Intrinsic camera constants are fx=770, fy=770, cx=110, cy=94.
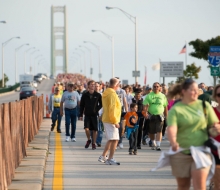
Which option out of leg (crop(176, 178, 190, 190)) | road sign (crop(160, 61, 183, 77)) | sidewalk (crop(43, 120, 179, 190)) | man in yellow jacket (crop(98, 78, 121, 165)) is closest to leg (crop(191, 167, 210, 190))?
leg (crop(176, 178, 190, 190))

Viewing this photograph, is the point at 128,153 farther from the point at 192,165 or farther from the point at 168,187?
the point at 192,165

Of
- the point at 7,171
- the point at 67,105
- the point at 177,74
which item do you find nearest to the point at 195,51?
the point at 177,74

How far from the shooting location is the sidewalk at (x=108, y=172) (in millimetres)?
12469

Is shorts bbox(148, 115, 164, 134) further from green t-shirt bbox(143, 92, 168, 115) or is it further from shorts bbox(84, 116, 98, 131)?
shorts bbox(84, 116, 98, 131)

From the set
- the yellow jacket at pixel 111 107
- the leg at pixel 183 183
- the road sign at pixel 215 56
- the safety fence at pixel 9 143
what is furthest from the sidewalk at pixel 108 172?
the road sign at pixel 215 56

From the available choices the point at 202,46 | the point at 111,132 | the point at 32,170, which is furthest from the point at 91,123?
the point at 202,46

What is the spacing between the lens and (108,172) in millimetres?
14258

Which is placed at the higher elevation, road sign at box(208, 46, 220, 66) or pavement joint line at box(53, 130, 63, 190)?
road sign at box(208, 46, 220, 66)

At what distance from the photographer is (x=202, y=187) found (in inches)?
323

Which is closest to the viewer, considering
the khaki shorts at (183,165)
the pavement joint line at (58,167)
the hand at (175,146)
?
the hand at (175,146)

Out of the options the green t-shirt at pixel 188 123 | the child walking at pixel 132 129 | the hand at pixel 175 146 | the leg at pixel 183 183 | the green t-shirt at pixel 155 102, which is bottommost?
the child walking at pixel 132 129

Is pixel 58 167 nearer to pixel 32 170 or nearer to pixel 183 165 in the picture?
pixel 32 170

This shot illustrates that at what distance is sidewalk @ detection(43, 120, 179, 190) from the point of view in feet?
40.9

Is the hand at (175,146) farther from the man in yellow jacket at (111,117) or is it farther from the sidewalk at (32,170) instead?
the man in yellow jacket at (111,117)
